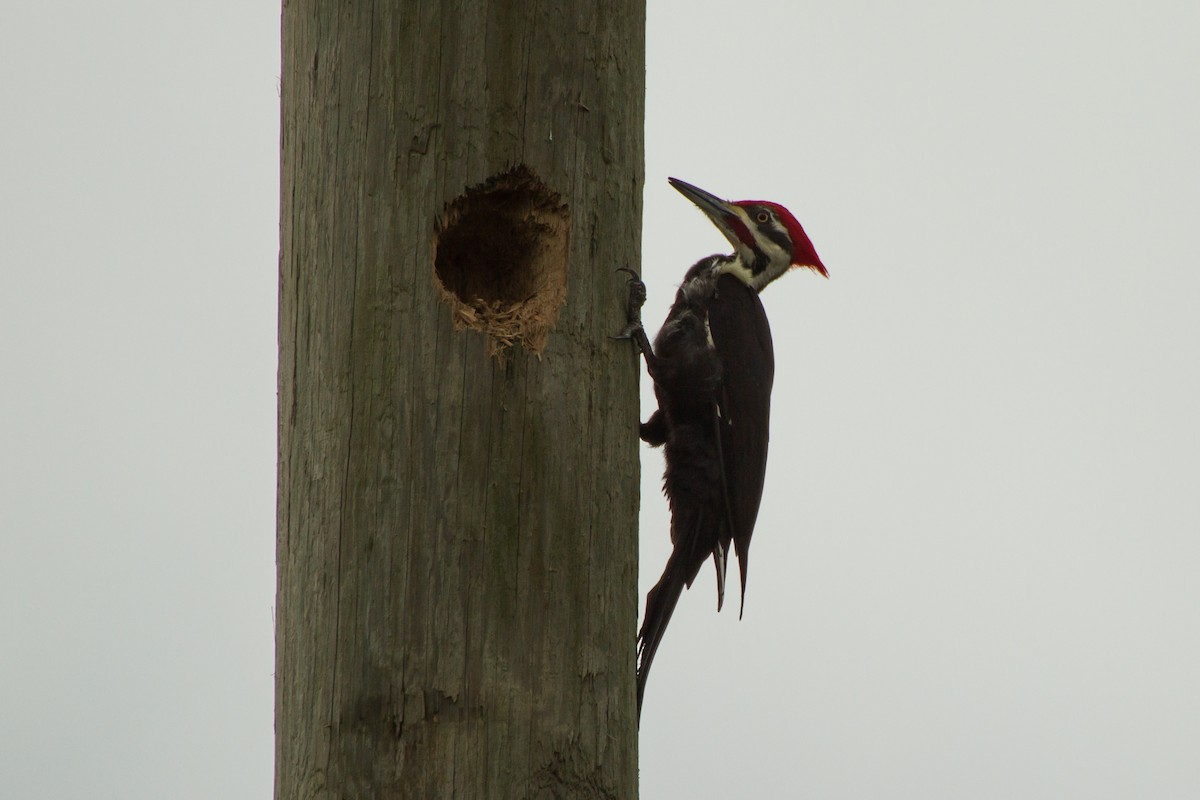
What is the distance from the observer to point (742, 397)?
157 inches

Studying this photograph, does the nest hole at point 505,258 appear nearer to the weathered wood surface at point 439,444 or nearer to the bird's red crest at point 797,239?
the weathered wood surface at point 439,444

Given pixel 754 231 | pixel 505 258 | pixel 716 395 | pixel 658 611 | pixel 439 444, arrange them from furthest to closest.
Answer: pixel 754 231
pixel 716 395
pixel 658 611
pixel 505 258
pixel 439 444

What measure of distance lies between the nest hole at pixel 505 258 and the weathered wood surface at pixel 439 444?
31mm

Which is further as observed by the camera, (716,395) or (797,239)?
(797,239)

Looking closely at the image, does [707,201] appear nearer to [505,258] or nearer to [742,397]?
[742,397]

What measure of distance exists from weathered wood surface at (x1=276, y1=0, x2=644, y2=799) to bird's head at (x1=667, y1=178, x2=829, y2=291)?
6.41ft

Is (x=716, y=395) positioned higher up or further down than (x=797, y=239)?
further down

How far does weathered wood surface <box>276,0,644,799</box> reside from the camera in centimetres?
215

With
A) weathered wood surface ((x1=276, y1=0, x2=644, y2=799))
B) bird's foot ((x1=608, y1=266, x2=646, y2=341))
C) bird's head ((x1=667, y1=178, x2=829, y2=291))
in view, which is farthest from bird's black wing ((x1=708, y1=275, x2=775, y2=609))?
weathered wood surface ((x1=276, y1=0, x2=644, y2=799))

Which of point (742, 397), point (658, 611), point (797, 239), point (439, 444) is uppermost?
point (797, 239)

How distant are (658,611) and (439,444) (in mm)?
1314

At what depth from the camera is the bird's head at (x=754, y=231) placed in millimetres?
4441

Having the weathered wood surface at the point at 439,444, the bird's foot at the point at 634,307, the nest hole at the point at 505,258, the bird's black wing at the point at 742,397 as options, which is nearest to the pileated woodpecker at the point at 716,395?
the bird's black wing at the point at 742,397

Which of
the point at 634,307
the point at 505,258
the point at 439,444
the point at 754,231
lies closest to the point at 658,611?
the point at 634,307
